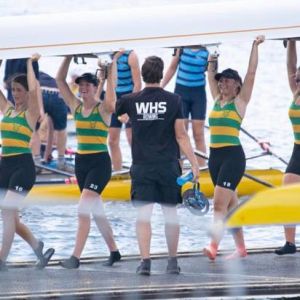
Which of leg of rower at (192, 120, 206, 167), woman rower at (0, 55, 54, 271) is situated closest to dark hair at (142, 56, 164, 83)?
woman rower at (0, 55, 54, 271)

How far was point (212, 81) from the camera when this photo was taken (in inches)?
601

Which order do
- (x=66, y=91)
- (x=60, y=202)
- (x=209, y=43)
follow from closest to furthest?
(x=209, y=43)
(x=66, y=91)
(x=60, y=202)

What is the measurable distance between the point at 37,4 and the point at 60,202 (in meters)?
3.38

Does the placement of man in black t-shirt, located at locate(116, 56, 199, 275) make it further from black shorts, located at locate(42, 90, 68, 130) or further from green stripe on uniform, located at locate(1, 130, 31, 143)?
black shorts, located at locate(42, 90, 68, 130)

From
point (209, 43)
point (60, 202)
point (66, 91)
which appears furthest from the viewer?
point (60, 202)

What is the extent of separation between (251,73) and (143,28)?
107 centimetres

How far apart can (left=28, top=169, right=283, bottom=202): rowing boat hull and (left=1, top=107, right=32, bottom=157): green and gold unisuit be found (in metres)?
3.58

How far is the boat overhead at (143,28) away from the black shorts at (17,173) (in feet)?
3.84

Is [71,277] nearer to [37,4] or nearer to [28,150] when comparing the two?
[28,150]

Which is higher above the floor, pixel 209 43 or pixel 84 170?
pixel 209 43

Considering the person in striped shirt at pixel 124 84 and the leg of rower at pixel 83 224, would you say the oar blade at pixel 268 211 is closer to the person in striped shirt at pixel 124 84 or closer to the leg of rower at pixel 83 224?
the leg of rower at pixel 83 224

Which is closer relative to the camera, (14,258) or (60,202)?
(14,258)

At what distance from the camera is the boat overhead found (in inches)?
563

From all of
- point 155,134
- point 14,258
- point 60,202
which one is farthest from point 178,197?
point 60,202
